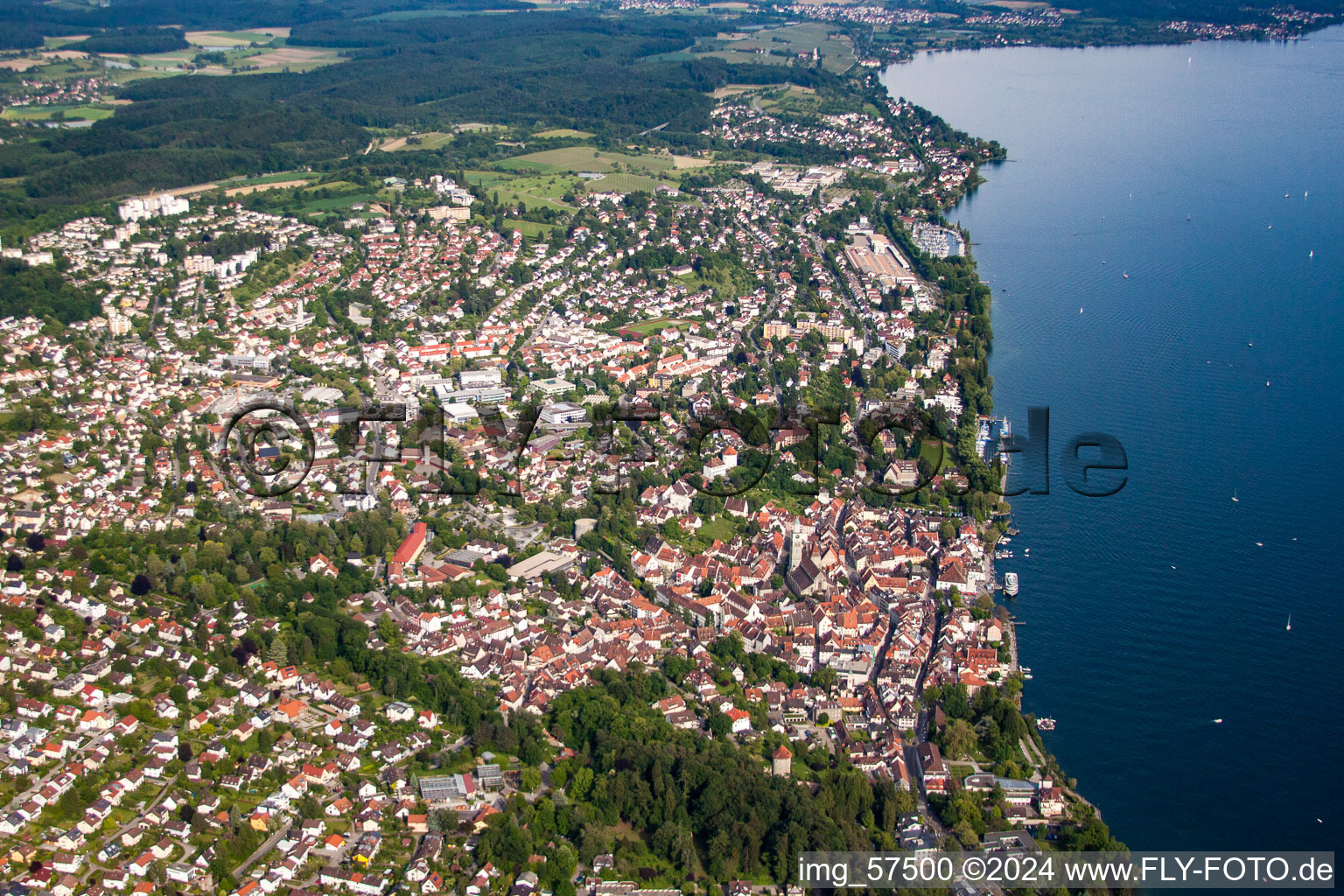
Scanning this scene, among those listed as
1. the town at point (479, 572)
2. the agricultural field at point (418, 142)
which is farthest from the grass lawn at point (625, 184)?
the town at point (479, 572)

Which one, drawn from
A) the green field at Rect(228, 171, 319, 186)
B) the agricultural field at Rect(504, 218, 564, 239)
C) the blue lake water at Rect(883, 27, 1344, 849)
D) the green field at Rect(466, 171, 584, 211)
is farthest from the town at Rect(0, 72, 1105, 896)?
the green field at Rect(228, 171, 319, 186)

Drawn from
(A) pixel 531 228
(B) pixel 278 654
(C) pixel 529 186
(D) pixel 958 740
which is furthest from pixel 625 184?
(D) pixel 958 740

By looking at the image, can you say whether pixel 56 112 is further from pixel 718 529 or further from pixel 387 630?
pixel 387 630

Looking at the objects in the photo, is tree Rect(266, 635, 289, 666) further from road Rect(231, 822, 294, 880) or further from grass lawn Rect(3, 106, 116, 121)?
grass lawn Rect(3, 106, 116, 121)

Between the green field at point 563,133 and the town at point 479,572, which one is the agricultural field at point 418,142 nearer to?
the green field at point 563,133

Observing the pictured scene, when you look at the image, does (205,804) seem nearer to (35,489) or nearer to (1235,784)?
(35,489)

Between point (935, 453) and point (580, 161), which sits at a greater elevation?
point (580, 161)
